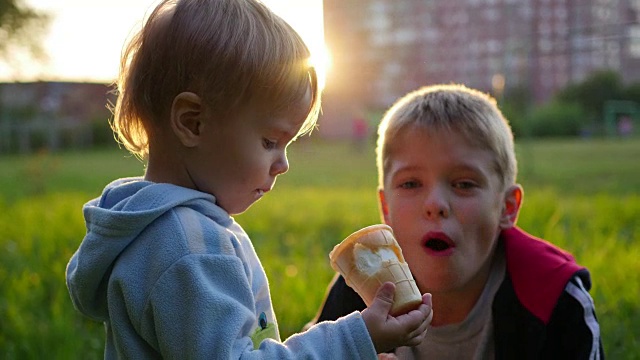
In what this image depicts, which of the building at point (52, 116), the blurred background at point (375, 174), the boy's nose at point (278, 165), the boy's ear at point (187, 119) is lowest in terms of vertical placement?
the building at point (52, 116)

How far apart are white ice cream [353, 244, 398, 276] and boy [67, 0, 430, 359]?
4.7 inches

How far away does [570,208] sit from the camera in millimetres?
7387

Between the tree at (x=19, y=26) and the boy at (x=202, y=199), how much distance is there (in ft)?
41.7

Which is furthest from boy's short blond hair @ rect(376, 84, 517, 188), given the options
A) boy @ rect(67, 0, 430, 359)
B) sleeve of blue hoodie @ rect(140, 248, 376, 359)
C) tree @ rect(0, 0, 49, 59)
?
tree @ rect(0, 0, 49, 59)

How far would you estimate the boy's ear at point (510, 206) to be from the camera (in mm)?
2729

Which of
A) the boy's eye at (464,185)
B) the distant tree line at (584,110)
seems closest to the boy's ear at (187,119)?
the boy's eye at (464,185)

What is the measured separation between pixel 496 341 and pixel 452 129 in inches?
26.4

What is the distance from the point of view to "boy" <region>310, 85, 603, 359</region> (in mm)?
2471

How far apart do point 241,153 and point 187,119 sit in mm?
139

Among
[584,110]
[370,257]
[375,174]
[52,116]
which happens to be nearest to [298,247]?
[370,257]

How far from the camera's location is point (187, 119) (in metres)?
1.81

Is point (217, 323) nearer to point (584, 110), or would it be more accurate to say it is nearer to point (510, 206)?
point (510, 206)

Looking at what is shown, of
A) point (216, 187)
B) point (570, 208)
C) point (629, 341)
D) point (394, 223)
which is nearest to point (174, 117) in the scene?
point (216, 187)

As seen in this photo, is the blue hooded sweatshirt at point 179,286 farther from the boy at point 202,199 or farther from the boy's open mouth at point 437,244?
the boy's open mouth at point 437,244
